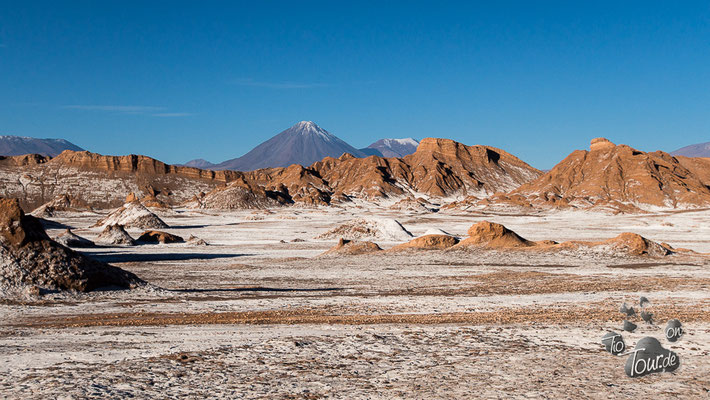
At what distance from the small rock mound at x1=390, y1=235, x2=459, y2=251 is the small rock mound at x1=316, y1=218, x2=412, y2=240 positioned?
9.11 m

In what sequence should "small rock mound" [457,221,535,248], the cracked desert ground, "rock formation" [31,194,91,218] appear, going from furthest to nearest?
"rock formation" [31,194,91,218] → "small rock mound" [457,221,535,248] → the cracked desert ground

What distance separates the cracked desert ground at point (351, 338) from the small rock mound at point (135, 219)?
41.1m

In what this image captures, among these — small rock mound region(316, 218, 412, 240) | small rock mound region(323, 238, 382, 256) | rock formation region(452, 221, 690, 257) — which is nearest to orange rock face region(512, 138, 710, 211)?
small rock mound region(316, 218, 412, 240)

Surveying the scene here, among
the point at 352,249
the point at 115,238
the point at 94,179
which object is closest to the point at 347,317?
the point at 352,249

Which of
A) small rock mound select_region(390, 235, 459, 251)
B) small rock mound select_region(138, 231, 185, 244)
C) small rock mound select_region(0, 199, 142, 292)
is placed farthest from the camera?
small rock mound select_region(138, 231, 185, 244)

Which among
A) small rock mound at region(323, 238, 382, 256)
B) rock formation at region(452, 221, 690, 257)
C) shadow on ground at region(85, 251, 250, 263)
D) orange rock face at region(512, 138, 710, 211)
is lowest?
shadow on ground at region(85, 251, 250, 263)

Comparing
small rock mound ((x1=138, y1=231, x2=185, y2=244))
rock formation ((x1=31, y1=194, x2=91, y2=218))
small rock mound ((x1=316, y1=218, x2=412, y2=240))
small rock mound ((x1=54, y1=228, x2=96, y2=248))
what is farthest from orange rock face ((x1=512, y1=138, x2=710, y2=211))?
small rock mound ((x1=54, y1=228, x2=96, y2=248))

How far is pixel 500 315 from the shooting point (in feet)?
38.3

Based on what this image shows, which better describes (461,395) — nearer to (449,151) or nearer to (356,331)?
(356,331)

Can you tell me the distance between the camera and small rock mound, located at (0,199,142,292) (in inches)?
540

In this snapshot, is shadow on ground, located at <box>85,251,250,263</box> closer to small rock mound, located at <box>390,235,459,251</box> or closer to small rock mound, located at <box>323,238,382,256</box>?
small rock mound, located at <box>323,238,382,256</box>

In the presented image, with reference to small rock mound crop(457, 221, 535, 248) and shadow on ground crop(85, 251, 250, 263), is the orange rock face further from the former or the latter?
shadow on ground crop(85, 251, 250, 263)

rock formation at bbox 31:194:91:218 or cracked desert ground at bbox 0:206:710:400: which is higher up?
rock formation at bbox 31:194:91:218

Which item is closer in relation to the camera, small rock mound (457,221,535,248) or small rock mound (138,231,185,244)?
small rock mound (457,221,535,248)
